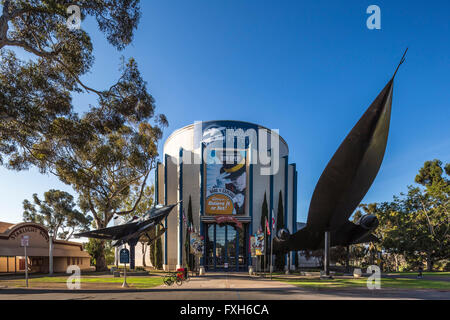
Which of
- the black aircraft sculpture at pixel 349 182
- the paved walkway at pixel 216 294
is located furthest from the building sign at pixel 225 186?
the paved walkway at pixel 216 294

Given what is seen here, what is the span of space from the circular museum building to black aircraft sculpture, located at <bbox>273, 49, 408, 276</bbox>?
9324mm

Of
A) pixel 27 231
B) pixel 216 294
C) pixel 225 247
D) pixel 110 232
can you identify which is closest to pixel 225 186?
pixel 225 247

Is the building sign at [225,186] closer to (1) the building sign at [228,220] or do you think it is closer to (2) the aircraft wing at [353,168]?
(1) the building sign at [228,220]

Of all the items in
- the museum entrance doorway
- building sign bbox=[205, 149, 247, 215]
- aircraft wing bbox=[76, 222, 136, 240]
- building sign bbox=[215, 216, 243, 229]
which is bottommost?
the museum entrance doorway

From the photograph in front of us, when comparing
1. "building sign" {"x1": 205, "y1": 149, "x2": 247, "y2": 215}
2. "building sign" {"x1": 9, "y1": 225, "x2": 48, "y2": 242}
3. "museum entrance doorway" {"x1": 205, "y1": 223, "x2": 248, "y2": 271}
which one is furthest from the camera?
"building sign" {"x1": 205, "y1": 149, "x2": 247, "y2": 215}

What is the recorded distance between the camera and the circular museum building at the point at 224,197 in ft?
103

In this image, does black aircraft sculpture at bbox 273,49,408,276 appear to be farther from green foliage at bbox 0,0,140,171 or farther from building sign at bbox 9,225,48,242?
building sign at bbox 9,225,48,242

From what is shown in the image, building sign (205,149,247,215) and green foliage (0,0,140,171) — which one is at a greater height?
green foliage (0,0,140,171)

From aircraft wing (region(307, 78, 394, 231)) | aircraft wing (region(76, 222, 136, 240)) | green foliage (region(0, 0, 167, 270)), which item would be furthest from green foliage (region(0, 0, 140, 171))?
aircraft wing (region(307, 78, 394, 231))

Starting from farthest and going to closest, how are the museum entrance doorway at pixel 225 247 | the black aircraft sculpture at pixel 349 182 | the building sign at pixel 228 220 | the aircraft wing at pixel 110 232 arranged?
the museum entrance doorway at pixel 225 247, the building sign at pixel 228 220, the aircraft wing at pixel 110 232, the black aircraft sculpture at pixel 349 182

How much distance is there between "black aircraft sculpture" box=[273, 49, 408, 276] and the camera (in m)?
14.4

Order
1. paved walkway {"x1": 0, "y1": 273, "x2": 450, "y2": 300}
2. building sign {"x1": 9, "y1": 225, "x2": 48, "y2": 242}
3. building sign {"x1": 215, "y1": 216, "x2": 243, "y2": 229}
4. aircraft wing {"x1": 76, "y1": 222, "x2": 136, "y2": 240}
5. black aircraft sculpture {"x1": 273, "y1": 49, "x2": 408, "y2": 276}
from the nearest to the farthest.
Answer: paved walkway {"x1": 0, "y1": 273, "x2": 450, "y2": 300}
black aircraft sculpture {"x1": 273, "y1": 49, "x2": 408, "y2": 276}
aircraft wing {"x1": 76, "y1": 222, "x2": 136, "y2": 240}
building sign {"x1": 9, "y1": 225, "x2": 48, "y2": 242}
building sign {"x1": 215, "y1": 216, "x2": 243, "y2": 229}

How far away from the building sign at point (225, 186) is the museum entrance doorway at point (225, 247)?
2.35m

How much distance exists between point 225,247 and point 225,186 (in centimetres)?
736
